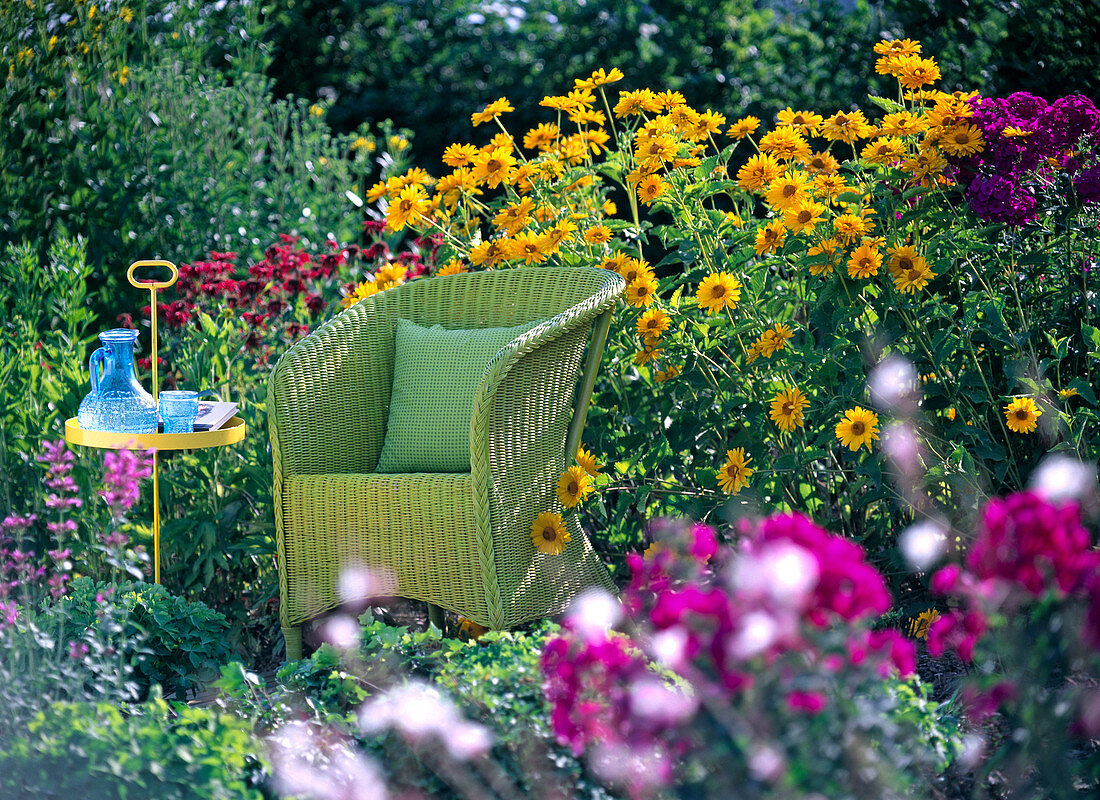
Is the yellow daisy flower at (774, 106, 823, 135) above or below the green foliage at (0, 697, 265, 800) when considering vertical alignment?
above

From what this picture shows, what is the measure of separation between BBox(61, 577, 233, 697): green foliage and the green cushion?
51 centimetres

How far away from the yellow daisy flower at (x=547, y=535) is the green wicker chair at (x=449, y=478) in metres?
0.02

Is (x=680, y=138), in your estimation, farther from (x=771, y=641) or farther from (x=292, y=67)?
(x=292, y=67)

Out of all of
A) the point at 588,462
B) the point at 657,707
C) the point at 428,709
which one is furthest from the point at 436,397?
the point at 657,707

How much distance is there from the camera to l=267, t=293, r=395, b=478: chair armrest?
2291 mm

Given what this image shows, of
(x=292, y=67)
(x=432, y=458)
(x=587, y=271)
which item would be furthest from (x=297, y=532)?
(x=292, y=67)

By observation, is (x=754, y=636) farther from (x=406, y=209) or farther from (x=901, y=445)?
(x=406, y=209)

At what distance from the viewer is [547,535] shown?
2246 mm

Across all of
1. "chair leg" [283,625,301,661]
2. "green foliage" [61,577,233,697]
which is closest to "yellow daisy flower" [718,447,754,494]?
"chair leg" [283,625,301,661]

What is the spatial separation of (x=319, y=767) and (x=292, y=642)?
795 millimetres

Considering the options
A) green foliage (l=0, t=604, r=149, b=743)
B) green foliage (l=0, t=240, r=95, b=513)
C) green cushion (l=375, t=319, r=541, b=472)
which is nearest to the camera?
green foliage (l=0, t=604, r=149, b=743)

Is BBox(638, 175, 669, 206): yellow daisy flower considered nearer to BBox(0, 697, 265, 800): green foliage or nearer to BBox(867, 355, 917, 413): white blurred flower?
BBox(867, 355, 917, 413): white blurred flower

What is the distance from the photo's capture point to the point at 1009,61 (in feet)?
13.8

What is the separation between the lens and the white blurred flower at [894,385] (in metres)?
2.08
